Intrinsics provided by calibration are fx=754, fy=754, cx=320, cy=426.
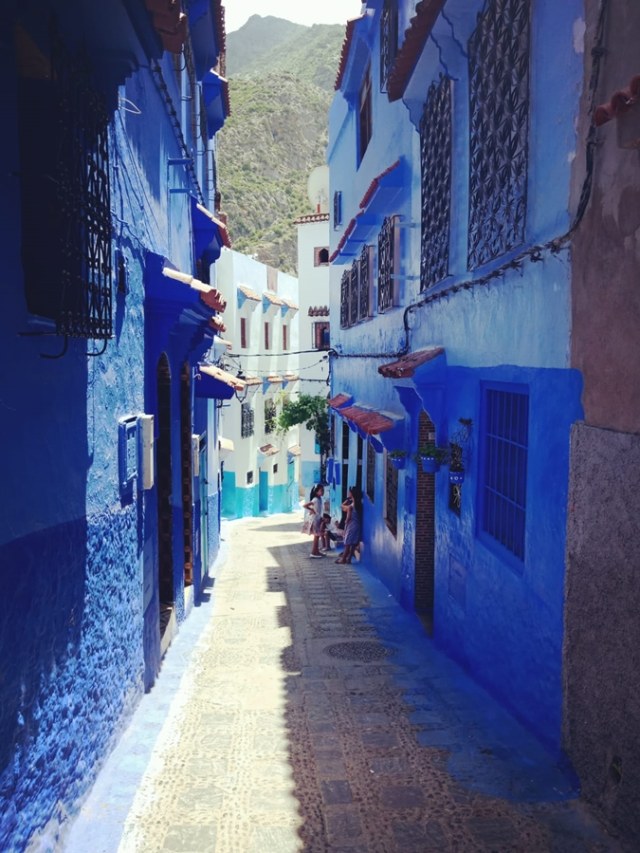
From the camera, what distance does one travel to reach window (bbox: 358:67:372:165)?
15.0 metres

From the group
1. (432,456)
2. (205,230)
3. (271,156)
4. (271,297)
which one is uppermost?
(271,156)

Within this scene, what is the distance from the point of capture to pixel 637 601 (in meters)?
4.29

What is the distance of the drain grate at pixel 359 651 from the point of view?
8.48 meters

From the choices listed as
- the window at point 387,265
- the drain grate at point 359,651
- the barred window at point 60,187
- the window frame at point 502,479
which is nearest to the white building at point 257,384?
the window at point 387,265

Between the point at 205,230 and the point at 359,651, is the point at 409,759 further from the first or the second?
the point at 205,230

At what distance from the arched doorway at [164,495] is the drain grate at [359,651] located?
6.92ft

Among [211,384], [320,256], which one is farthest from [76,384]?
[320,256]

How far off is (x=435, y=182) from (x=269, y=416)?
24.7m

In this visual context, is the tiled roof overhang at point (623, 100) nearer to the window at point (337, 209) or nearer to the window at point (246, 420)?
the window at point (337, 209)

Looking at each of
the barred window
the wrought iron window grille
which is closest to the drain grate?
the wrought iron window grille

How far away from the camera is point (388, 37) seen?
11.8 m

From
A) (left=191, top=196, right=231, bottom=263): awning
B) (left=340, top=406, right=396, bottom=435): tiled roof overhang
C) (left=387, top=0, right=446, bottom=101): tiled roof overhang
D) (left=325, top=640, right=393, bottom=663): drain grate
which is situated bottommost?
(left=325, top=640, right=393, bottom=663): drain grate

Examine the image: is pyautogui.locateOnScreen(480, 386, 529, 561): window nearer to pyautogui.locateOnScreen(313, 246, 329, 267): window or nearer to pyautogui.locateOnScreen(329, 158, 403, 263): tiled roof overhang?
pyautogui.locateOnScreen(329, 158, 403, 263): tiled roof overhang

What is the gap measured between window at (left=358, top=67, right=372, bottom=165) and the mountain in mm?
40537
